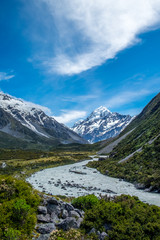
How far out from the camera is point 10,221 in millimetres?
14672

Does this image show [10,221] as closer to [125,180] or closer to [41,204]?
[41,204]

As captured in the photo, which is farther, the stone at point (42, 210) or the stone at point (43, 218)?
the stone at point (42, 210)

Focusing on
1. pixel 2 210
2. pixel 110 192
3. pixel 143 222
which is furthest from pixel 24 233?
pixel 110 192

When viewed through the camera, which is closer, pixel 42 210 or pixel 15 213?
pixel 15 213

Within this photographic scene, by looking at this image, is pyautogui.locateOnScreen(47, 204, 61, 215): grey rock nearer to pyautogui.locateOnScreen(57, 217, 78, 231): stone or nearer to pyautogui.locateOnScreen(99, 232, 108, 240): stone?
pyautogui.locateOnScreen(57, 217, 78, 231): stone

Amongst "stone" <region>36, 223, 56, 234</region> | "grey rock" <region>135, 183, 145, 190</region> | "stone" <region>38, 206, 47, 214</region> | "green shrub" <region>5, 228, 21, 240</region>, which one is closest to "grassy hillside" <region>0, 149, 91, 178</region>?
"grey rock" <region>135, 183, 145, 190</region>

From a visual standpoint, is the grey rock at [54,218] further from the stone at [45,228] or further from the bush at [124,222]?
the bush at [124,222]

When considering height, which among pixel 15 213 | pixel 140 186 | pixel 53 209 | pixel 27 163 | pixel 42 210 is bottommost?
pixel 27 163

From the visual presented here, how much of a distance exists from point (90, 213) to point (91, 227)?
143 centimetres

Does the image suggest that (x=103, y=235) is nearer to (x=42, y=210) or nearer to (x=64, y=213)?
(x=64, y=213)

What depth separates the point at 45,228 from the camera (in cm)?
1623

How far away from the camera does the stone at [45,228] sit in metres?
16.0

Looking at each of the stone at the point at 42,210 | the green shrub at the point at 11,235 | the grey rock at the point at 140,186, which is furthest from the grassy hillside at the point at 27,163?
the green shrub at the point at 11,235

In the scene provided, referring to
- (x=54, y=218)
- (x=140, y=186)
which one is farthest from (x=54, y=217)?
(x=140, y=186)
